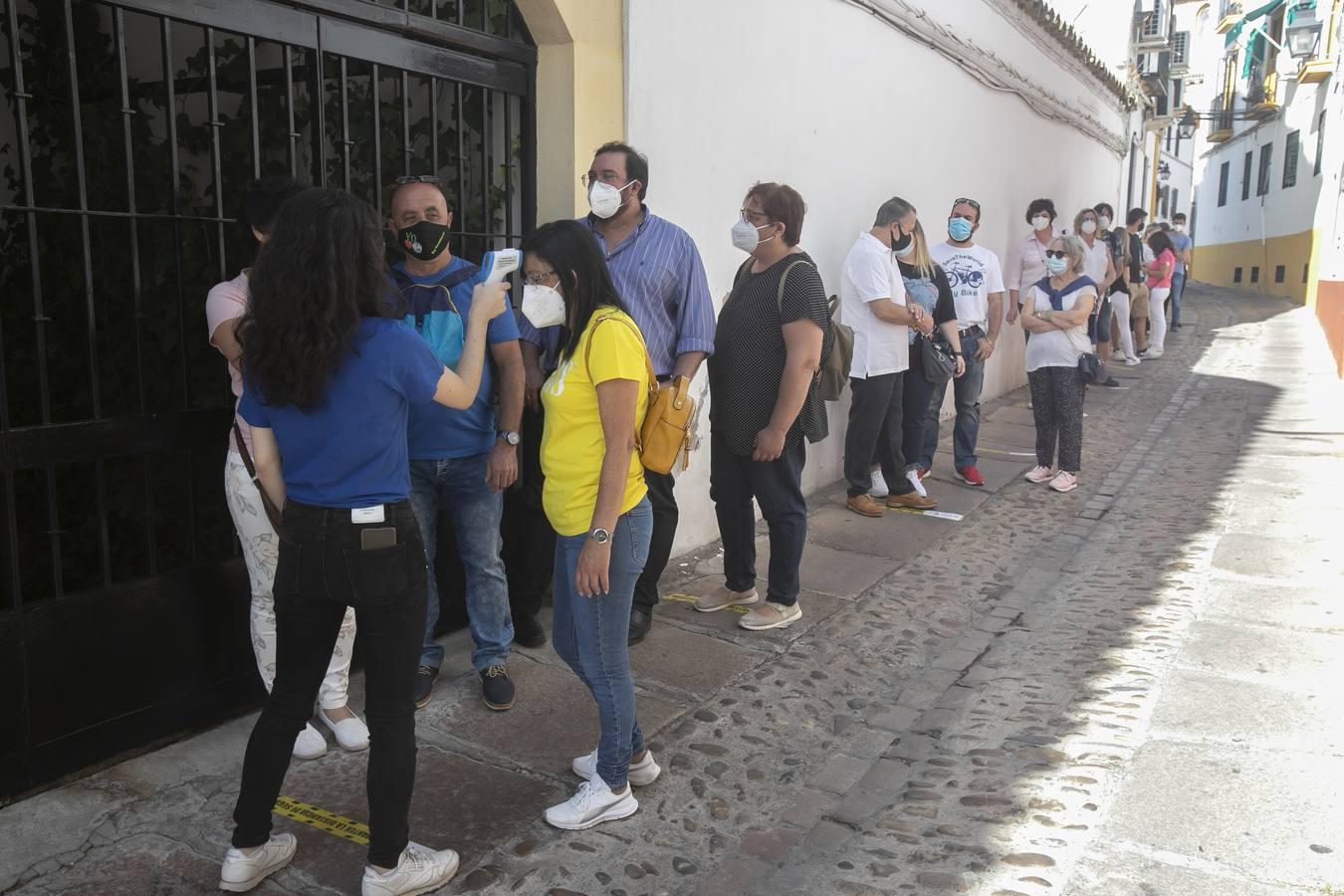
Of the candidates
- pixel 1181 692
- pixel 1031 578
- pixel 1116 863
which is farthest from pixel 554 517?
pixel 1031 578

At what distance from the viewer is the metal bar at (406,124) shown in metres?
3.83

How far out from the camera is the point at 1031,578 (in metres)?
5.50

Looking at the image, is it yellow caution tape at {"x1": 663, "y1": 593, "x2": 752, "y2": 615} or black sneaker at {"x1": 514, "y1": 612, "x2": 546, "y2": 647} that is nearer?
black sneaker at {"x1": 514, "y1": 612, "x2": 546, "y2": 647}

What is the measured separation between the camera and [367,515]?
2451mm

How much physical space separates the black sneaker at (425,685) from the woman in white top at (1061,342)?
4.73 m

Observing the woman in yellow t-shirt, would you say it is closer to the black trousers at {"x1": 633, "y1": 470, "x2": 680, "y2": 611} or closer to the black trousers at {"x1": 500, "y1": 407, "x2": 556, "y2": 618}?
the black trousers at {"x1": 633, "y1": 470, "x2": 680, "y2": 611}

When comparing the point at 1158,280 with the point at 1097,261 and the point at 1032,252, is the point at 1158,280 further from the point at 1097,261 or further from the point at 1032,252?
the point at 1032,252

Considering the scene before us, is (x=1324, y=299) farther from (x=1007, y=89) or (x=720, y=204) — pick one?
(x=720, y=204)

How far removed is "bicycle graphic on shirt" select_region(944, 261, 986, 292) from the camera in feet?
23.2

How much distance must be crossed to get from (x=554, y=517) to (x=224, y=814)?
49.8 inches

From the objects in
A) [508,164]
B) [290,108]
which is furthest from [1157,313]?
[290,108]

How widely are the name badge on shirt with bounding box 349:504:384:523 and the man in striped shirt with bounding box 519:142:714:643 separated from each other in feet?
4.68

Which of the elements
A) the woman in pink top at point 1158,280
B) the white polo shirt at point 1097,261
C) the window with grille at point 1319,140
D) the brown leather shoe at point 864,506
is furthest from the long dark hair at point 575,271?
the window with grille at point 1319,140

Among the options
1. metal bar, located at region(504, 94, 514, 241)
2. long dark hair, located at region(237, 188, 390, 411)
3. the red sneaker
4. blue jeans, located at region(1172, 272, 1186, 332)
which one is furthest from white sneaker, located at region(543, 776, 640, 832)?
blue jeans, located at region(1172, 272, 1186, 332)
